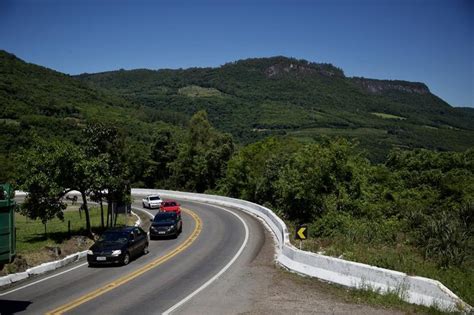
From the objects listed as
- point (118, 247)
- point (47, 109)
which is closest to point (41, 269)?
Result: point (118, 247)

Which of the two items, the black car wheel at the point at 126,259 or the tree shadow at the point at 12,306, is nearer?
the tree shadow at the point at 12,306

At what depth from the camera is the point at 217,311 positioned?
11.8 metres

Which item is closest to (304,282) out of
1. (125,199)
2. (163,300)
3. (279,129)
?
(163,300)

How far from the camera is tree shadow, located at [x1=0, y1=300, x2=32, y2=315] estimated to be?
12.2 metres

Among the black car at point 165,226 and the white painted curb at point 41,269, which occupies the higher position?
the black car at point 165,226

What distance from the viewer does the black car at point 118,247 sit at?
61.8 ft

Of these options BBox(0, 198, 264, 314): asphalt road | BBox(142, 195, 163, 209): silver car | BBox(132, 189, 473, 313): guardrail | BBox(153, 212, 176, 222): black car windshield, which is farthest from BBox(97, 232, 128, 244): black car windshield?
BBox(142, 195, 163, 209): silver car

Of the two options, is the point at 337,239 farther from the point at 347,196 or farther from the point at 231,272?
the point at 347,196

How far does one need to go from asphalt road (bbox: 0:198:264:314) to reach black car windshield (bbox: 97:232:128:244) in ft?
3.55

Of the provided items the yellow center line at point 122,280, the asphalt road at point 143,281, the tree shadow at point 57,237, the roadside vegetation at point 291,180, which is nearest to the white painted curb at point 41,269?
the asphalt road at point 143,281

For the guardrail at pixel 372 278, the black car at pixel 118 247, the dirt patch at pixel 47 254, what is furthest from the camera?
the black car at pixel 118 247

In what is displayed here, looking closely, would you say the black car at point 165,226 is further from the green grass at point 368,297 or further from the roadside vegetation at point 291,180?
the green grass at point 368,297

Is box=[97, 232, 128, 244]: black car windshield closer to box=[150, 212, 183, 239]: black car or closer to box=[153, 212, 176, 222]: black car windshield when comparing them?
box=[150, 212, 183, 239]: black car

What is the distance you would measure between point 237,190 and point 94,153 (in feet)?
133
